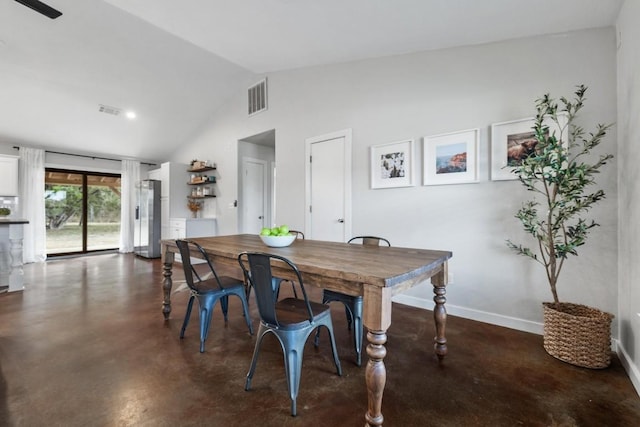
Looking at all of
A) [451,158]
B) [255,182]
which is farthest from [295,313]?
[255,182]

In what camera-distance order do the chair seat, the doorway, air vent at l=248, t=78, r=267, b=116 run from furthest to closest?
the doorway → air vent at l=248, t=78, r=267, b=116 → the chair seat

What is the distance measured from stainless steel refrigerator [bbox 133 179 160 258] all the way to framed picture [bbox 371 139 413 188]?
5.11 meters

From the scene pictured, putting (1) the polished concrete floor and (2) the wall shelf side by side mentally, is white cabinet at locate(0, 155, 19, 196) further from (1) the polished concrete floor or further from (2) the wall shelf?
(1) the polished concrete floor

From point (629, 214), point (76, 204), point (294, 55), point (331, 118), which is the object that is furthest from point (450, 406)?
point (76, 204)

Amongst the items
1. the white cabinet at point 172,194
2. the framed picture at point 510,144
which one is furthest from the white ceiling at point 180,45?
the white cabinet at point 172,194

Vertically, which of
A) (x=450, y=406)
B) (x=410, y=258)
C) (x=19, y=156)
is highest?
(x=19, y=156)

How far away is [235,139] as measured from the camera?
539 cm

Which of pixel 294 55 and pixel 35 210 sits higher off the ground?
pixel 294 55

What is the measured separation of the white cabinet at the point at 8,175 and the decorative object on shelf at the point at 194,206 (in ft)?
9.70

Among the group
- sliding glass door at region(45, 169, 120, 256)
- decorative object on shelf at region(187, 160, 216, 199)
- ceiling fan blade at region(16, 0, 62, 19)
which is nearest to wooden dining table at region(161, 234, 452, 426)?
ceiling fan blade at region(16, 0, 62, 19)

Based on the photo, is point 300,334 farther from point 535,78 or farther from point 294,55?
point 294,55

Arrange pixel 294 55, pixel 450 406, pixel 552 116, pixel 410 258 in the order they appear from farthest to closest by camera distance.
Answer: pixel 294 55 < pixel 552 116 < pixel 410 258 < pixel 450 406

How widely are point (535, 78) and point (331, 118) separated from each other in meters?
2.23

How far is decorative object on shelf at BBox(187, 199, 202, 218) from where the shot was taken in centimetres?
616
